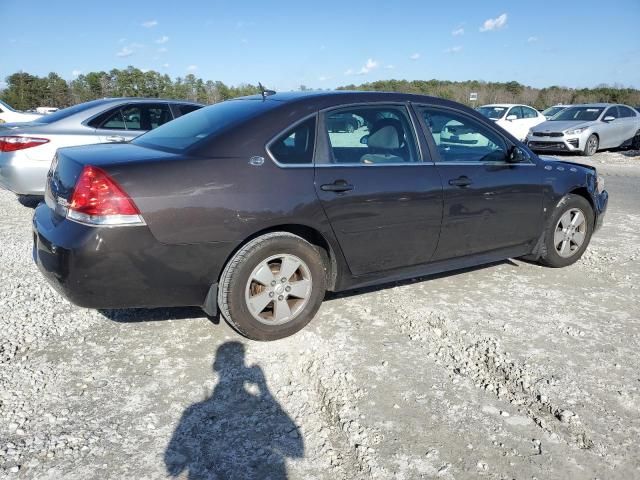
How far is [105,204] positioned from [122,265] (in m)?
0.34

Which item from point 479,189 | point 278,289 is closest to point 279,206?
point 278,289

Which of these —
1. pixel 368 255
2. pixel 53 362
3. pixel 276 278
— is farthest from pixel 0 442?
pixel 368 255

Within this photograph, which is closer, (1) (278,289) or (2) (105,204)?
(2) (105,204)

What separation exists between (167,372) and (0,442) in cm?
85

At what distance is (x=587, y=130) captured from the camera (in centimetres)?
1480

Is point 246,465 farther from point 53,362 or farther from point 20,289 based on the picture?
point 20,289

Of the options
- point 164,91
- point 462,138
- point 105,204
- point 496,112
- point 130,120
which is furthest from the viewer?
point 164,91

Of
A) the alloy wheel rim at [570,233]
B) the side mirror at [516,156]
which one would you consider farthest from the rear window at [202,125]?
the alloy wheel rim at [570,233]

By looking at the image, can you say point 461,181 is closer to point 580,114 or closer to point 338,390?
point 338,390

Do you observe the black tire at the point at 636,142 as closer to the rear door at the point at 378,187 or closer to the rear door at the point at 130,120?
the rear door at the point at 130,120

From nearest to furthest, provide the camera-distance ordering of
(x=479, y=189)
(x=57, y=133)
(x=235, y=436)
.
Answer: (x=235, y=436), (x=479, y=189), (x=57, y=133)

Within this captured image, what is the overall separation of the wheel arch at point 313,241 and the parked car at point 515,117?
1482 centimetres

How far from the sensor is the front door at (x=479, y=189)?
3807mm

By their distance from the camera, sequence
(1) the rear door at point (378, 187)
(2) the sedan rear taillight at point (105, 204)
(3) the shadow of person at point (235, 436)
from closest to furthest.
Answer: (3) the shadow of person at point (235, 436) → (2) the sedan rear taillight at point (105, 204) → (1) the rear door at point (378, 187)
